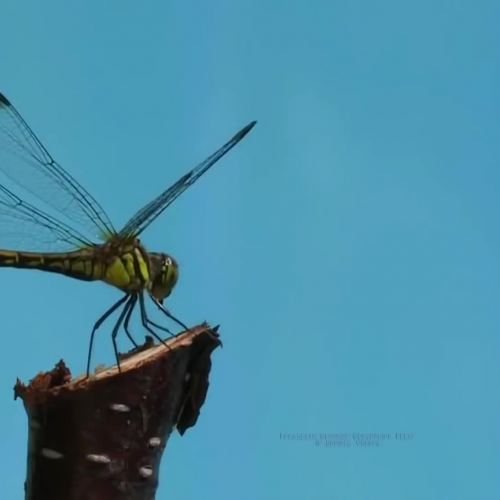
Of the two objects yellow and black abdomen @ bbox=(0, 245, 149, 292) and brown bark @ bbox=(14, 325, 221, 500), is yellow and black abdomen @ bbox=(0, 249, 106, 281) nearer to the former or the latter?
yellow and black abdomen @ bbox=(0, 245, 149, 292)

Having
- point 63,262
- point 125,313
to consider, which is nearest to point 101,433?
point 125,313

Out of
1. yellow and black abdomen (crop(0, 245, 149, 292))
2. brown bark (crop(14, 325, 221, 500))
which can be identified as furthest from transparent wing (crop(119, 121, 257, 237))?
brown bark (crop(14, 325, 221, 500))

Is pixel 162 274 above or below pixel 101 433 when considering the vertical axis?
above

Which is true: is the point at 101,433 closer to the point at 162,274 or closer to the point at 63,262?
the point at 162,274

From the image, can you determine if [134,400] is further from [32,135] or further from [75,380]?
[32,135]

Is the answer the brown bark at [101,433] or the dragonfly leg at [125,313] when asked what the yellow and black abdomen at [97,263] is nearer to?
the dragonfly leg at [125,313]

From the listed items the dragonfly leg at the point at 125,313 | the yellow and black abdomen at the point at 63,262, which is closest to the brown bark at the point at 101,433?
the dragonfly leg at the point at 125,313
